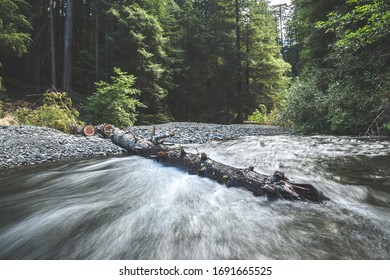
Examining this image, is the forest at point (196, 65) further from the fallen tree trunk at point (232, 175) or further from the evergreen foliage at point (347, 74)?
the fallen tree trunk at point (232, 175)

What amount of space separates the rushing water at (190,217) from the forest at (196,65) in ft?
14.8

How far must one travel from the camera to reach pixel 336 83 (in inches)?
365

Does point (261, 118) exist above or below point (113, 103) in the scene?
below

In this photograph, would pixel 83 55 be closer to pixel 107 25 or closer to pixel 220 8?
pixel 107 25

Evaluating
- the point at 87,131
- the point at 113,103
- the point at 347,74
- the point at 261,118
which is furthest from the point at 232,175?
the point at 261,118

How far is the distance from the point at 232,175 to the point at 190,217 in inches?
46.6

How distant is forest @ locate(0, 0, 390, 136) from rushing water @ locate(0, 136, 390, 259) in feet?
14.8

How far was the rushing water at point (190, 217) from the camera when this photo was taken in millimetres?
2283

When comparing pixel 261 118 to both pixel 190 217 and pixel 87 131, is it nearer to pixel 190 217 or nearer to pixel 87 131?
pixel 87 131

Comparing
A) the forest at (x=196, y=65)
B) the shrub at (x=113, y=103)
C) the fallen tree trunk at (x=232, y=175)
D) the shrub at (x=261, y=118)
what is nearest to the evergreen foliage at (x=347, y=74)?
the forest at (x=196, y=65)

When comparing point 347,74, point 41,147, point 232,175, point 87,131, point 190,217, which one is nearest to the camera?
point 190,217

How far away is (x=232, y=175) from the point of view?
3.85 metres

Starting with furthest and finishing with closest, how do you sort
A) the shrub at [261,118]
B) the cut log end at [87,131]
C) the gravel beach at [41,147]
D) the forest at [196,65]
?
the shrub at [261,118] < the cut log end at [87,131] < the forest at [196,65] < the gravel beach at [41,147]

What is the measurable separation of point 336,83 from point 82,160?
944 centimetres
